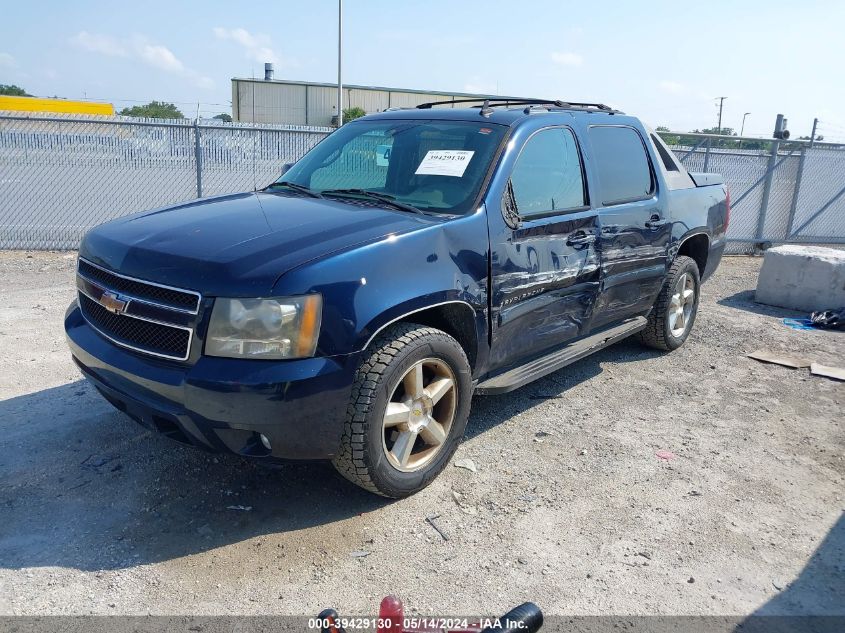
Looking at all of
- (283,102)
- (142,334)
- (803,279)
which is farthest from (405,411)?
(283,102)

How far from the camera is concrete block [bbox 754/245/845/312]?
7848 mm

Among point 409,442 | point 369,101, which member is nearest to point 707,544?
point 409,442

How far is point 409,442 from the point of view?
345 centimetres

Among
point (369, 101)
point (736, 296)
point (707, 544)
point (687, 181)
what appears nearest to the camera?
point (707, 544)

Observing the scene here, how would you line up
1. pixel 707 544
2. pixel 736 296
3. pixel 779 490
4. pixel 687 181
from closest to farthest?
pixel 707 544
pixel 779 490
pixel 687 181
pixel 736 296

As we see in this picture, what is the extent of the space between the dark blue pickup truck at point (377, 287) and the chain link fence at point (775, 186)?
762 cm

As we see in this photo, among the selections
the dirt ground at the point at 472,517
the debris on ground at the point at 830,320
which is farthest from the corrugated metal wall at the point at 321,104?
the dirt ground at the point at 472,517

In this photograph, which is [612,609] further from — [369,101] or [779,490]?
[369,101]

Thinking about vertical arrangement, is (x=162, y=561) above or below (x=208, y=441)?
below

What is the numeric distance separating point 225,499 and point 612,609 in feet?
6.25

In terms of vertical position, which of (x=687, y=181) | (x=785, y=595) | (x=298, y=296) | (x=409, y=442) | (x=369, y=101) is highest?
(x=369, y=101)

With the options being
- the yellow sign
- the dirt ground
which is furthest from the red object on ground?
the yellow sign

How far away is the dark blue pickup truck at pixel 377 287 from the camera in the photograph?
115 inches

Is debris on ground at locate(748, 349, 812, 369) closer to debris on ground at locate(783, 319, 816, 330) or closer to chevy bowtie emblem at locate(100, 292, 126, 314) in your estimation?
debris on ground at locate(783, 319, 816, 330)
